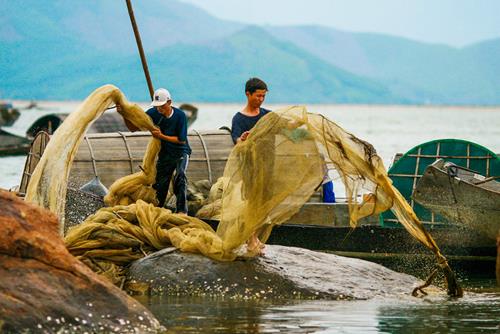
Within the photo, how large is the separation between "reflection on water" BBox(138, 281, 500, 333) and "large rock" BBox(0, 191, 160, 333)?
81 centimetres

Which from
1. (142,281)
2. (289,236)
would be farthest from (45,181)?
(289,236)

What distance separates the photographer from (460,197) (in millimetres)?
12922

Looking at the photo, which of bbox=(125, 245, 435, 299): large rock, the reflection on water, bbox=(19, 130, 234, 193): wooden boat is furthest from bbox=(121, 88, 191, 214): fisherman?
bbox=(19, 130, 234, 193): wooden boat

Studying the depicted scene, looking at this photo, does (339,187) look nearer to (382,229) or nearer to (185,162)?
(382,229)

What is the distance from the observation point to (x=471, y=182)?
13.2 metres

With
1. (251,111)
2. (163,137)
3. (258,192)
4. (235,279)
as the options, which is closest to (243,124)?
(251,111)

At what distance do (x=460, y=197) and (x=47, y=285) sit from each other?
19.7 feet

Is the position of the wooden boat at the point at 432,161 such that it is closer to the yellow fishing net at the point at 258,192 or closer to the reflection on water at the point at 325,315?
the yellow fishing net at the point at 258,192

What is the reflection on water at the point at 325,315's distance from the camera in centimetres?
925

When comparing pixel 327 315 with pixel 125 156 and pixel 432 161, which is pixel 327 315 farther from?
pixel 125 156

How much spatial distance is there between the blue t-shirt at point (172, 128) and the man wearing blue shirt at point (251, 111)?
2.18ft

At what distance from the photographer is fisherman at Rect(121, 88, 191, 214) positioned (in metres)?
11.9

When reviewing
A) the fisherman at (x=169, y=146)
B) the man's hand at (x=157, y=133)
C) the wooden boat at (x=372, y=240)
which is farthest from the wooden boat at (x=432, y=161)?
the man's hand at (x=157, y=133)

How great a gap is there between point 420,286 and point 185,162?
2.70 m
